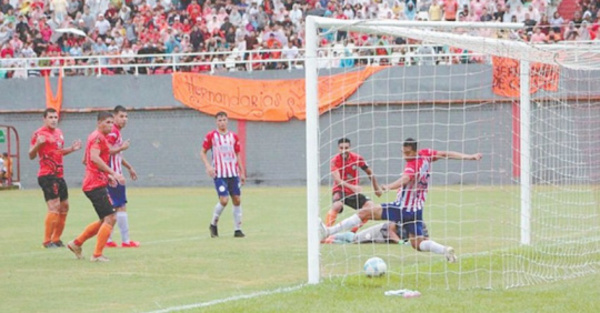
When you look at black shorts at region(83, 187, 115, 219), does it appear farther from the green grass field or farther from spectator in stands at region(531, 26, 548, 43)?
spectator in stands at region(531, 26, 548, 43)

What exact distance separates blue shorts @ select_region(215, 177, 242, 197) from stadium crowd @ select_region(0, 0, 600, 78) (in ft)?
45.7

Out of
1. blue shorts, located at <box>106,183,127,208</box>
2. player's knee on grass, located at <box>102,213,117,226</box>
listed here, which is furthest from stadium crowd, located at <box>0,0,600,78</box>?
player's knee on grass, located at <box>102,213,117,226</box>

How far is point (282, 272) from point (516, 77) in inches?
355

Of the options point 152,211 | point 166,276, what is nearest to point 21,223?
point 152,211

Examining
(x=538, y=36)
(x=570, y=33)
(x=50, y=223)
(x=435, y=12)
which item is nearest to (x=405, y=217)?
(x=50, y=223)

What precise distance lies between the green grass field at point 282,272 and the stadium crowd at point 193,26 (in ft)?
44.2

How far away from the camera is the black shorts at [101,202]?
45.4 ft

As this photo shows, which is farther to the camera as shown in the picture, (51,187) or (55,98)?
(55,98)

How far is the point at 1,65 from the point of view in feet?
117

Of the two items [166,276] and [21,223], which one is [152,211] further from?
[166,276]

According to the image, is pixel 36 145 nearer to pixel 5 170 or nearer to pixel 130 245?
pixel 130 245

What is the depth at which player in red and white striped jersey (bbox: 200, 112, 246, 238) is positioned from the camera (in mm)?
16969

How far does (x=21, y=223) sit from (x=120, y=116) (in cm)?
536

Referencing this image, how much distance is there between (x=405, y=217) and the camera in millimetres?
13055
